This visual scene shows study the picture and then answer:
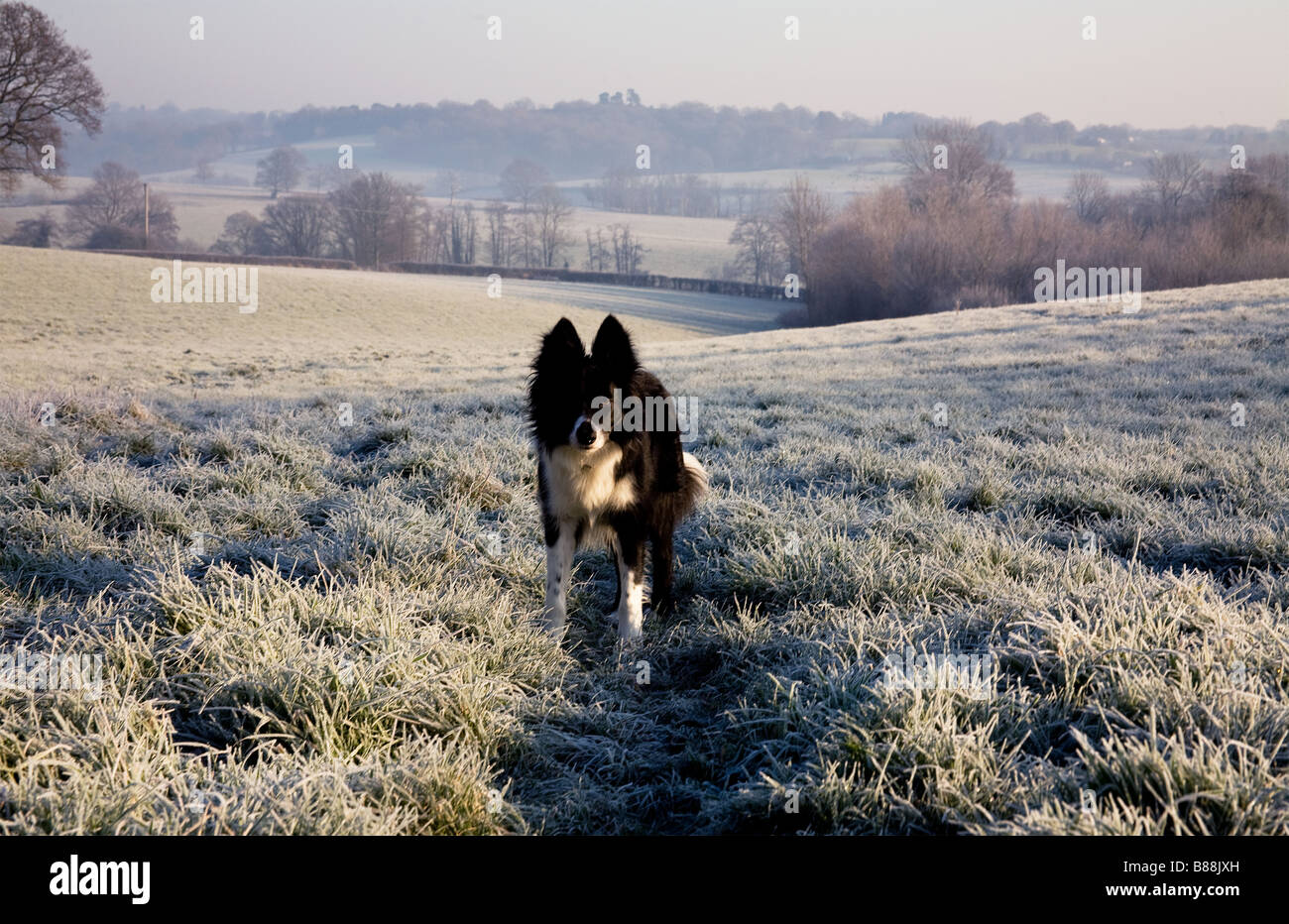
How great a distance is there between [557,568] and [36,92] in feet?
125

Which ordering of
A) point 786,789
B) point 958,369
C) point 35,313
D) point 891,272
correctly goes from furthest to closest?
1. point 891,272
2. point 35,313
3. point 958,369
4. point 786,789

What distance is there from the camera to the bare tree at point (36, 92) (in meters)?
28.9

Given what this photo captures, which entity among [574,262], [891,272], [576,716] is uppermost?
[574,262]

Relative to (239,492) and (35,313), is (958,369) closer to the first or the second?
(239,492)

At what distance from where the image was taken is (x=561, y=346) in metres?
3.74

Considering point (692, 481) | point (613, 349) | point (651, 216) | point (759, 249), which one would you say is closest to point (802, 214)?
point (759, 249)

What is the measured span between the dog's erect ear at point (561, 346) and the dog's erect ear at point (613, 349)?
9 cm

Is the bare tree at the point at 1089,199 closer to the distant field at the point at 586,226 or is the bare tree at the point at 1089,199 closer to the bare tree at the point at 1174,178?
the bare tree at the point at 1174,178

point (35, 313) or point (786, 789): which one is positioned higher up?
point (35, 313)

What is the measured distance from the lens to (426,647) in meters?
3.17

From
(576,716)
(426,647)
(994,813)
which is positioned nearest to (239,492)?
(426,647)

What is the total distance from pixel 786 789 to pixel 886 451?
5.49 m

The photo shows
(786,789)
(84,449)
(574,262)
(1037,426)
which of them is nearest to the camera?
(786,789)
